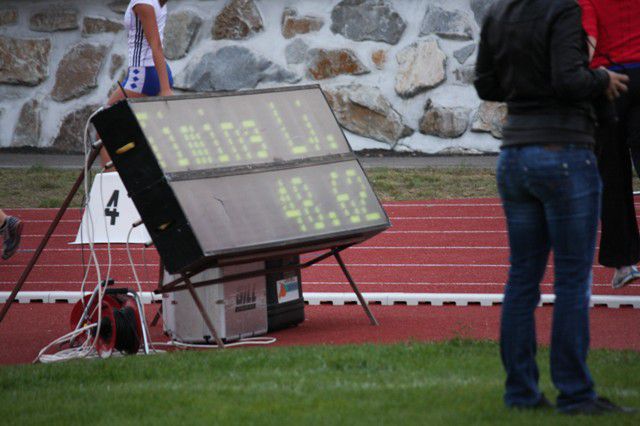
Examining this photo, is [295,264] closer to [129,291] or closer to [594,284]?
[129,291]

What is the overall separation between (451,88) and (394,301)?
6.69 m

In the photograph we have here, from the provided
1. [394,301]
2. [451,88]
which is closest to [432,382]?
[394,301]

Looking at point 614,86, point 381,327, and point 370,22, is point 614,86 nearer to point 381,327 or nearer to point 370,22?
point 381,327

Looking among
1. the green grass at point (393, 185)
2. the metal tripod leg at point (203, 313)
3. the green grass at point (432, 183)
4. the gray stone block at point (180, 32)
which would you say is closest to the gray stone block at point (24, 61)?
the gray stone block at point (180, 32)

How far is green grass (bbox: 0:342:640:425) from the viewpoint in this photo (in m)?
5.20

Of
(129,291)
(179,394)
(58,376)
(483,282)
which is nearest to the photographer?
(179,394)

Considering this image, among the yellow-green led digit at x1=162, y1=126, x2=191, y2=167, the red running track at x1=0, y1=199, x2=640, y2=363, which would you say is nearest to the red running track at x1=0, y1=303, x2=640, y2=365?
the red running track at x1=0, y1=199, x2=640, y2=363

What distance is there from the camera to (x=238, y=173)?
7.37 metres

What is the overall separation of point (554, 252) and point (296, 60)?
10.7m

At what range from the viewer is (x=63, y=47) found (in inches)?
632

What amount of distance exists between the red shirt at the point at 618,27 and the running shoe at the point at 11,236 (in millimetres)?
4008

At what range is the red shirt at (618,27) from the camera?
7973 millimetres

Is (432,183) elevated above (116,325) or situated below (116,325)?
below

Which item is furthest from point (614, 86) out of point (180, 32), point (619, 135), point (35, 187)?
point (180, 32)
